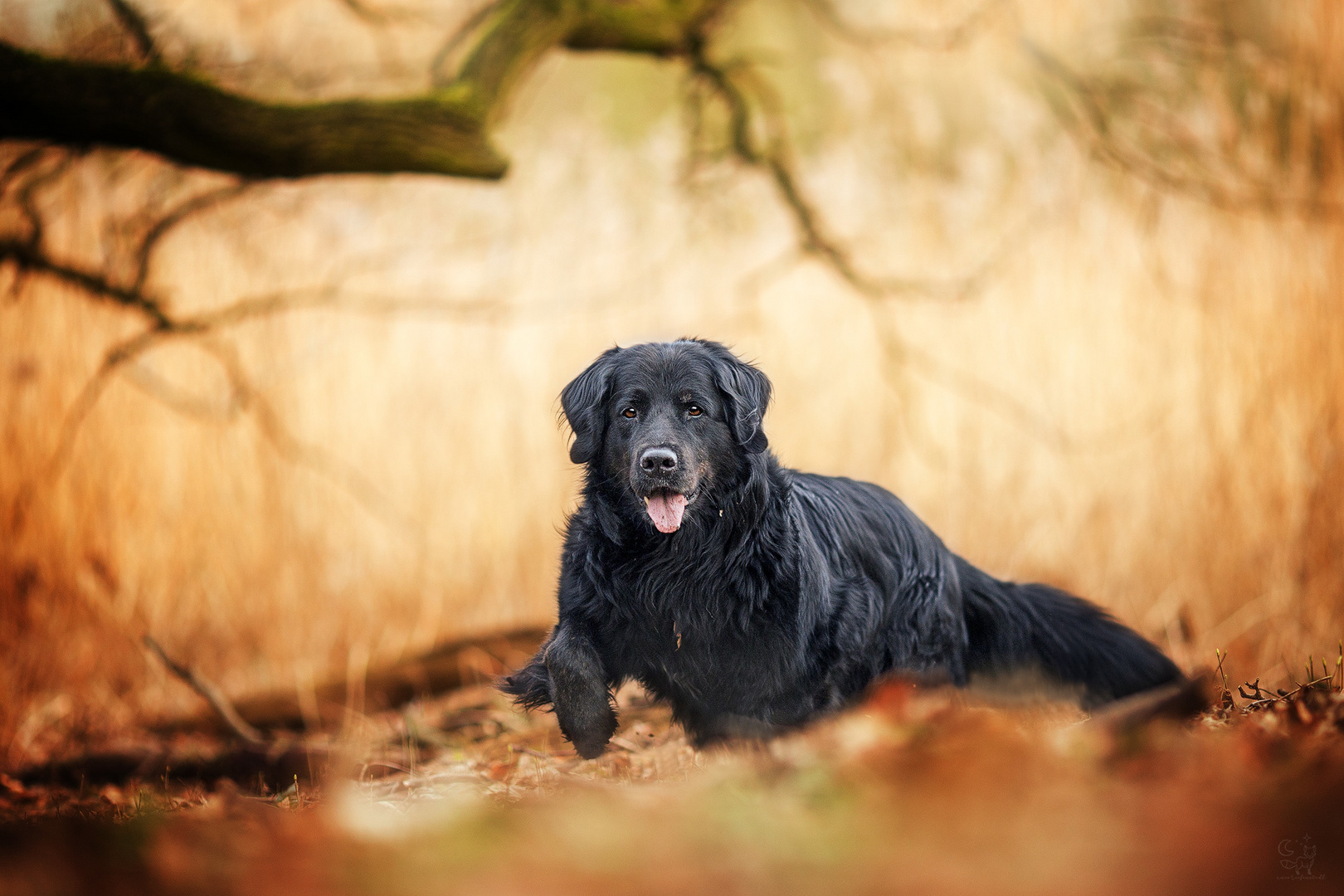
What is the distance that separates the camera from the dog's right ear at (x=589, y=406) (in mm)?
3344

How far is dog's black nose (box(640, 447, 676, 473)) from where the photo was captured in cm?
299

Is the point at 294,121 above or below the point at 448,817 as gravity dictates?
above

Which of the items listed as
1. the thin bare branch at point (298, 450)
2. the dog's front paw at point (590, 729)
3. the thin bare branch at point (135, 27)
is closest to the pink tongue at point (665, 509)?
the dog's front paw at point (590, 729)

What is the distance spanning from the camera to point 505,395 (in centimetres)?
614

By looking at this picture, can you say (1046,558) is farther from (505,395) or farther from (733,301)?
(505,395)

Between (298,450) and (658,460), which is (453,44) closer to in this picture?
(298,450)

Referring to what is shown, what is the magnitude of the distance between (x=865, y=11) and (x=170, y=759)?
6282mm

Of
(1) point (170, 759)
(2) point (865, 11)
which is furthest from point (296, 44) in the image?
(1) point (170, 759)

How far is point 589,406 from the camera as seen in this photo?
3.38 metres

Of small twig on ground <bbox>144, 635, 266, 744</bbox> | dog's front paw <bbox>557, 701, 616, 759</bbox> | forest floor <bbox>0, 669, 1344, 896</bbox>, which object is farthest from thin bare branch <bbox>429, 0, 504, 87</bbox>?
forest floor <bbox>0, 669, 1344, 896</bbox>

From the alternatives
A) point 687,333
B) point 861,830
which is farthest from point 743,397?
point 687,333

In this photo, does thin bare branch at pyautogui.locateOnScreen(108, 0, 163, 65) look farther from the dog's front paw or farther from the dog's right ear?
the dog's front paw
